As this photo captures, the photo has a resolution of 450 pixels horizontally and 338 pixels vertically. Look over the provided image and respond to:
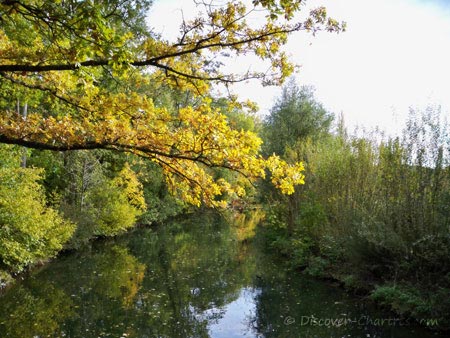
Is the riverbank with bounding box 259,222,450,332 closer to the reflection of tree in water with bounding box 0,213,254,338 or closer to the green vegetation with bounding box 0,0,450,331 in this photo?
the green vegetation with bounding box 0,0,450,331

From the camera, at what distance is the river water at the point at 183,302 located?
873 centimetres

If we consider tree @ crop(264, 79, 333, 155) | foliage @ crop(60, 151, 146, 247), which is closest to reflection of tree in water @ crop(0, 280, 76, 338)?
foliage @ crop(60, 151, 146, 247)

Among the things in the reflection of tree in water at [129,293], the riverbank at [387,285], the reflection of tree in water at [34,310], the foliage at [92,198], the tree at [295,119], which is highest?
the tree at [295,119]

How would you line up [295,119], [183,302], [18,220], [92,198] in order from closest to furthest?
1. [183,302]
2. [18,220]
3. [92,198]
4. [295,119]

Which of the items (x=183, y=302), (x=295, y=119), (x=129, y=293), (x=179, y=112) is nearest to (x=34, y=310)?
(x=129, y=293)

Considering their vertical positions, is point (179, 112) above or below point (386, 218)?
above

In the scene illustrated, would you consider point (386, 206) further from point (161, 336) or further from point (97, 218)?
point (97, 218)

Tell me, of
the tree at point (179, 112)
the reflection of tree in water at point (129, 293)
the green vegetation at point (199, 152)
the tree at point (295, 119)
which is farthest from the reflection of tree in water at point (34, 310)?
the tree at point (295, 119)

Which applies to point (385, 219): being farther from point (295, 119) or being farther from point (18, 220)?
point (295, 119)

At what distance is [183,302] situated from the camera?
10.8 metres

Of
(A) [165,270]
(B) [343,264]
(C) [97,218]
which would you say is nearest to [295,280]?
(B) [343,264]

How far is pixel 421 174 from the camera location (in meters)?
10.1

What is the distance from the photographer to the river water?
28.6ft

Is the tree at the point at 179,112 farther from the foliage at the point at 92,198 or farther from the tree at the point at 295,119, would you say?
the tree at the point at 295,119
